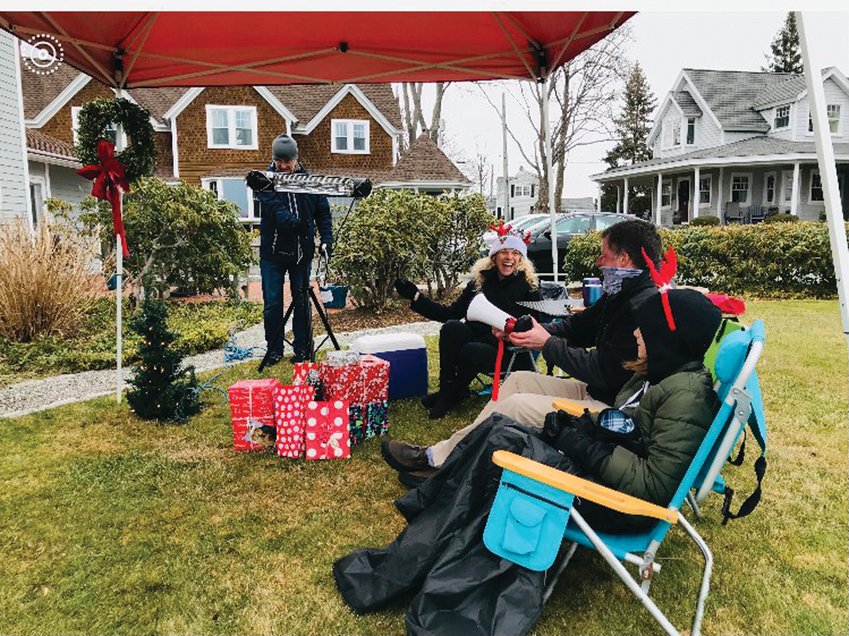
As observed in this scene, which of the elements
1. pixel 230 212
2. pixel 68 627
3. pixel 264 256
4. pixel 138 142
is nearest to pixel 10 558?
pixel 68 627

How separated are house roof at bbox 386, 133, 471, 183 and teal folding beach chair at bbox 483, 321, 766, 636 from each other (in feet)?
69.2

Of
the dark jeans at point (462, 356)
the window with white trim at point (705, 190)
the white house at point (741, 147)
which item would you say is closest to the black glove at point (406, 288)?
the dark jeans at point (462, 356)

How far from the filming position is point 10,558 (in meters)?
2.62

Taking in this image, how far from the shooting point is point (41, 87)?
2059 centimetres

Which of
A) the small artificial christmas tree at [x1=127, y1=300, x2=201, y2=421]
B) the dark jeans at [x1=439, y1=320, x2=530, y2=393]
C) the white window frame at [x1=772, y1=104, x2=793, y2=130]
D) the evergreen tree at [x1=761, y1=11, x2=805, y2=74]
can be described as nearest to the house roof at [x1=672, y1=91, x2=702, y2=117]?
the white window frame at [x1=772, y1=104, x2=793, y2=130]

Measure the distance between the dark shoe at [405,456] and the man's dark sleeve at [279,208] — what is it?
2658 millimetres

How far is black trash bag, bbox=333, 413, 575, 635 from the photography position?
1.97 m

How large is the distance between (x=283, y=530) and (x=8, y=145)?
1101 centimetres

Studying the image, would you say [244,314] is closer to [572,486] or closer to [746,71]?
[572,486]

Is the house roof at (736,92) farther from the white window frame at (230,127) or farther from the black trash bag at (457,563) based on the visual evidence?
the black trash bag at (457,563)

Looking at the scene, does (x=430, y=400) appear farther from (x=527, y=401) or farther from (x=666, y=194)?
(x=666, y=194)

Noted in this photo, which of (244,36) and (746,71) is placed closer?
(244,36)

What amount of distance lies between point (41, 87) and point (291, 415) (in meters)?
22.3

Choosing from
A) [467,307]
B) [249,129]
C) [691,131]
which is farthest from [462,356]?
[691,131]
